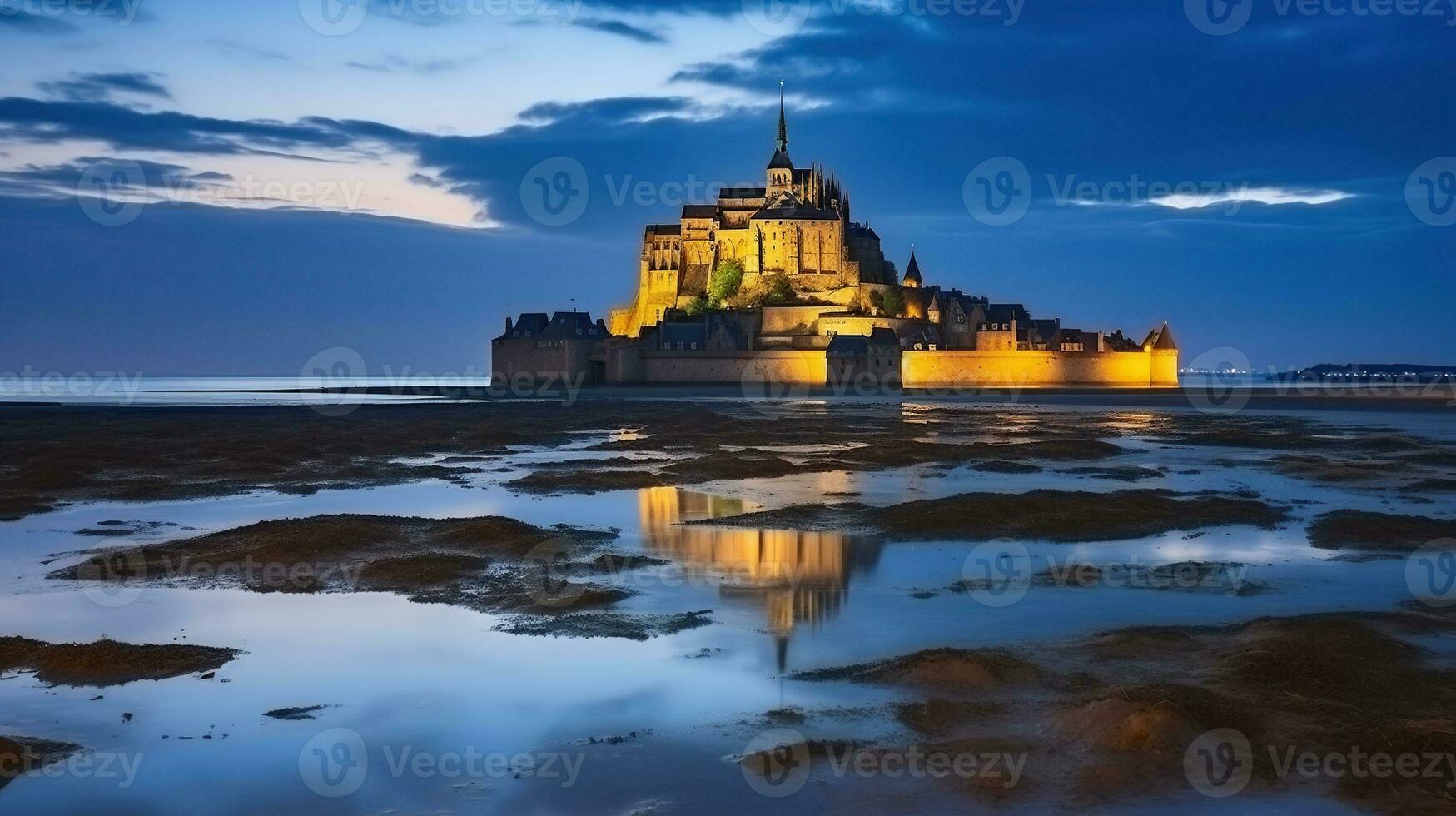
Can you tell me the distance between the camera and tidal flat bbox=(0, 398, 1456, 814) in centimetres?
685

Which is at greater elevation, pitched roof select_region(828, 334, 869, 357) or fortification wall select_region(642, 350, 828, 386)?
pitched roof select_region(828, 334, 869, 357)

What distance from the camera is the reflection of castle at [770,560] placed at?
458 inches

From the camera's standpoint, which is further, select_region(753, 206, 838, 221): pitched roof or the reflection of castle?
select_region(753, 206, 838, 221): pitched roof

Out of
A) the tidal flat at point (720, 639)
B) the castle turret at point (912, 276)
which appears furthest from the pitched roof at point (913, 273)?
the tidal flat at point (720, 639)

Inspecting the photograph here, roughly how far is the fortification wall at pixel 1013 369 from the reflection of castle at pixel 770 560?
6680 centimetres

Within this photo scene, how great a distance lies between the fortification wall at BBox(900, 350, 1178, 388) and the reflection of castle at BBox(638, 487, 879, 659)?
66.8 m

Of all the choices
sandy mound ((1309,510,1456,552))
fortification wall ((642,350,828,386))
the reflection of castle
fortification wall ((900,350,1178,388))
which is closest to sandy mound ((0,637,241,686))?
the reflection of castle

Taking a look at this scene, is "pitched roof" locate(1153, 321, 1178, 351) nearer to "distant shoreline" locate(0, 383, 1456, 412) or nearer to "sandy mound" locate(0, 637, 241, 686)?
"distant shoreline" locate(0, 383, 1456, 412)

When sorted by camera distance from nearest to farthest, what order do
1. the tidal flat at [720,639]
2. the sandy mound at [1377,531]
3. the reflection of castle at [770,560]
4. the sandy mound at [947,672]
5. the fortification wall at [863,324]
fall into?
1. the tidal flat at [720,639]
2. the sandy mound at [947,672]
3. the reflection of castle at [770,560]
4. the sandy mound at [1377,531]
5. the fortification wall at [863,324]

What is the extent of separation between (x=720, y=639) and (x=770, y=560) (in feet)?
13.5

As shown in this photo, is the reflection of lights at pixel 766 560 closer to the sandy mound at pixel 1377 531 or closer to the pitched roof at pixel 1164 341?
the sandy mound at pixel 1377 531

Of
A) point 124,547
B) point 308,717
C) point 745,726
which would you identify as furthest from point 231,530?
point 745,726

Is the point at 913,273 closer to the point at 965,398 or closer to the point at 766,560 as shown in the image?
the point at 965,398

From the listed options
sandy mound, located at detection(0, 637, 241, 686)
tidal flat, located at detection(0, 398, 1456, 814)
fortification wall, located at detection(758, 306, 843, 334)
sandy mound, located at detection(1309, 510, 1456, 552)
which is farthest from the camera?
fortification wall, located at detection(758, 306, 843, 334)
